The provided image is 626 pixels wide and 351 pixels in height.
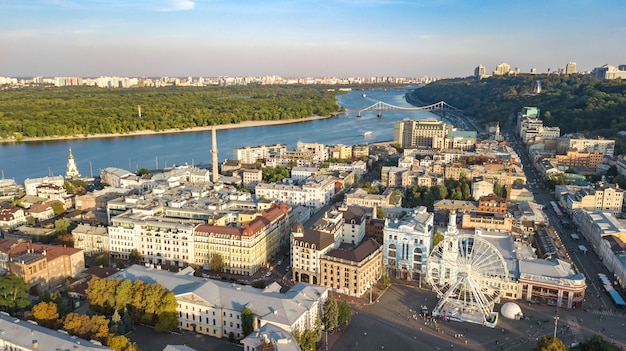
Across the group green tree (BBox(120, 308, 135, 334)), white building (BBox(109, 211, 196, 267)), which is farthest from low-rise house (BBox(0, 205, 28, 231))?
green tree (BBox(120, 308, 135, 334))

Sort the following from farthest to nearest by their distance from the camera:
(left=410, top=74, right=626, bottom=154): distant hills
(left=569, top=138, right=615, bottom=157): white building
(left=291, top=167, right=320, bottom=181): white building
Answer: (left=410, top=74, right=626, bottom=154): distant hills < (left=569, top=138, right=615, bottom=157): white building < (left=291, top=167, right=320, bottom=181): white building

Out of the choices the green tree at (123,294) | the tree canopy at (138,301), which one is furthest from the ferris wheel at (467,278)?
the green tree at (123,294)

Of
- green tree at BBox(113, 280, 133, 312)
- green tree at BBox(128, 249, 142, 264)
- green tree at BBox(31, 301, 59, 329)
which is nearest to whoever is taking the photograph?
green tree at BBox(31, 301, 59, 329)

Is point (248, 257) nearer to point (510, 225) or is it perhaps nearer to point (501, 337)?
point (501, 337)

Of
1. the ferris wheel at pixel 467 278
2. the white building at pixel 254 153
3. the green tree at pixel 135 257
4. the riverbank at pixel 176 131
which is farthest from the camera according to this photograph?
the riverbank at pixel 176 131

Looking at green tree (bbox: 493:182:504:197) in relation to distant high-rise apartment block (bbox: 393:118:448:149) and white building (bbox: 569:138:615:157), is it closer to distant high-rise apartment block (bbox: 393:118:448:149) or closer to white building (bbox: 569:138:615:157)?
white building (bbox: 569:138:615:157)

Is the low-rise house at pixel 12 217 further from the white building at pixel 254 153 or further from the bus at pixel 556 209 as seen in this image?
the bus at pixel 556 209
